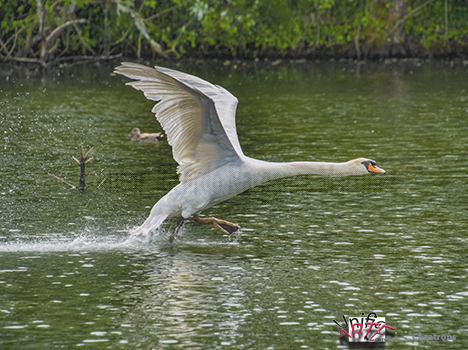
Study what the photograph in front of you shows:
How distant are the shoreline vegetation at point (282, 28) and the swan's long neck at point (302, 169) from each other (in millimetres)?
30782

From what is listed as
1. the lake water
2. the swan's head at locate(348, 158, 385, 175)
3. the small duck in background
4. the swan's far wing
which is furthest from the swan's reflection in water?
the small duck in background

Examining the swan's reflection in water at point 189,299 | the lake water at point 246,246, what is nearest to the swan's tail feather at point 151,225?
the lake water at point 246,246

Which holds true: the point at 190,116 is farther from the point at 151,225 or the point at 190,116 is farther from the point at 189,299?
the point at 189,299

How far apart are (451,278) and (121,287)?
3349 millimetres

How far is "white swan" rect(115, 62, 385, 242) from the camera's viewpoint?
10.8m

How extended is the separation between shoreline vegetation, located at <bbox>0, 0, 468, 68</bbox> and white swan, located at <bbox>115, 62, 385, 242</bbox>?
99.6 ft

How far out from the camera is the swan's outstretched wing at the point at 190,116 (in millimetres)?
10625

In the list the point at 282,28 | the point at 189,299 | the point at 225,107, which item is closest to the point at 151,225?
the point at 225,107

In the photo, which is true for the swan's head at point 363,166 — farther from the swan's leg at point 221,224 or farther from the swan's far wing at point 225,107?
the swan's leg at point 221,224

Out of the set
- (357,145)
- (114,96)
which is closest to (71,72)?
(114,96)

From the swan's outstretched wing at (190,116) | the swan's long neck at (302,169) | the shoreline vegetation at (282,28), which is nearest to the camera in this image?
the swan's outstretched wing at (190,116)

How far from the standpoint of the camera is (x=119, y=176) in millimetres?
16484

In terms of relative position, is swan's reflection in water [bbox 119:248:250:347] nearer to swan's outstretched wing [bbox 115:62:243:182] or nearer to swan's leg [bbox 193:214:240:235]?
swan's leg [bbox 193:214:240:235]

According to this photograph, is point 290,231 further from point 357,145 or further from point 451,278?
point 357,145
